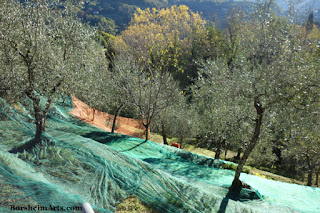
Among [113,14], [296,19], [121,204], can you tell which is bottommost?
[121,204]

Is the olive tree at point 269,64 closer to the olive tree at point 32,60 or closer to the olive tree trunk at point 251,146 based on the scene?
the olive tree trunk at point 251,146

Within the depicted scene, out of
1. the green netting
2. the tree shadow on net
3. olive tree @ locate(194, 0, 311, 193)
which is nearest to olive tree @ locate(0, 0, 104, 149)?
the green netting

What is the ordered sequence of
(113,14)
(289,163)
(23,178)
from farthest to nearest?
(113,14), (289,163), (23,178)

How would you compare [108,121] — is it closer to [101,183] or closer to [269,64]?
[101,183]

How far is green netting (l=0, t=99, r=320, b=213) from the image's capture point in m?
5.34

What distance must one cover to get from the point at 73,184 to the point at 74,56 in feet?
22.0

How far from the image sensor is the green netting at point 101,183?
17.5 ft

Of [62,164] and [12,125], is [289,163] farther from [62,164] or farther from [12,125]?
[12,125]

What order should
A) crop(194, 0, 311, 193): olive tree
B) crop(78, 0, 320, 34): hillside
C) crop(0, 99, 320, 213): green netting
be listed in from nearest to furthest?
crop(0, 99, 320, 213): green netting
crop(194, 0, 311, 193): olive tree
crop(78, 0, 320, 34): hillside

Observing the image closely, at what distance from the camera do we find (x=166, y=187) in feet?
21.7

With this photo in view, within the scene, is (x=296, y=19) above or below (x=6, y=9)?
above

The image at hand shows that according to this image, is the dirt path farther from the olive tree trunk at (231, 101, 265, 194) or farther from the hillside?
the hillside

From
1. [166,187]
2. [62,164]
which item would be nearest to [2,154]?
[62,164]

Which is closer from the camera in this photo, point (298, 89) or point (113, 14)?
point (298, 89)
